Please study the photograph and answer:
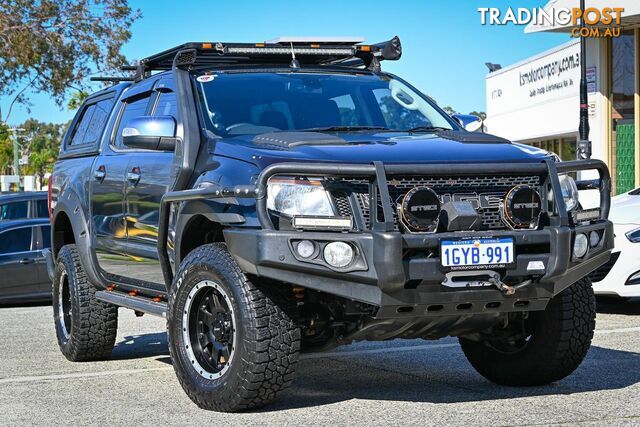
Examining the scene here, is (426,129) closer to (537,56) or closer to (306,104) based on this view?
(306,104)

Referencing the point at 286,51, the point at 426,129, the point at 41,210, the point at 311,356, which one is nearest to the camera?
the point at 426,129

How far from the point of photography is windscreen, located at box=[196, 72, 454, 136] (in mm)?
6621

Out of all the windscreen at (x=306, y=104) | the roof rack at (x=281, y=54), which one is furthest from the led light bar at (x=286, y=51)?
the windscreen at (x=306, y=104)

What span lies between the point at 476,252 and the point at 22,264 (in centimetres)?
1038

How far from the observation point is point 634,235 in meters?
9.88

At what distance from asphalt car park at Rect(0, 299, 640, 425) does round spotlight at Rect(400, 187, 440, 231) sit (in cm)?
95

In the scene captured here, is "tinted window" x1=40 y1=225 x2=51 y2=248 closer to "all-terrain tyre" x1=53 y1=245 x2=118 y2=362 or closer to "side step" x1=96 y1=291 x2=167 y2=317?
"all-terrain tyre" x1=53 y1=245 x2=118 y2=362

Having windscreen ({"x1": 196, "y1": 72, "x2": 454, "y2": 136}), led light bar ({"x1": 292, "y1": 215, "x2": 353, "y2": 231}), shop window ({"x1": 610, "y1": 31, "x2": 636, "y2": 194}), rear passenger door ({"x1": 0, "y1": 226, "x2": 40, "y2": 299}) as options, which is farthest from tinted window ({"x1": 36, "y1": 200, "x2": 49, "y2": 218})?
shop window ({"x1": 610, "y1": 31, "x2": 636, "y2": 194})

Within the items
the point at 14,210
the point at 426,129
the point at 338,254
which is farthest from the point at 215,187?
the point at 14,210

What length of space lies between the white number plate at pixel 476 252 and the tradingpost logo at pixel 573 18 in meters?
19.9

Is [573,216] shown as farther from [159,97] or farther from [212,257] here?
[159,97]

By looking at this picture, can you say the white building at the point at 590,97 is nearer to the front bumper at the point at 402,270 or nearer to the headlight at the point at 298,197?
the front bumper at the point at 402,270

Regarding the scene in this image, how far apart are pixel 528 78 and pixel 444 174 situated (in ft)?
101

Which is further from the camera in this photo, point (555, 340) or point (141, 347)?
point (141, 347)
